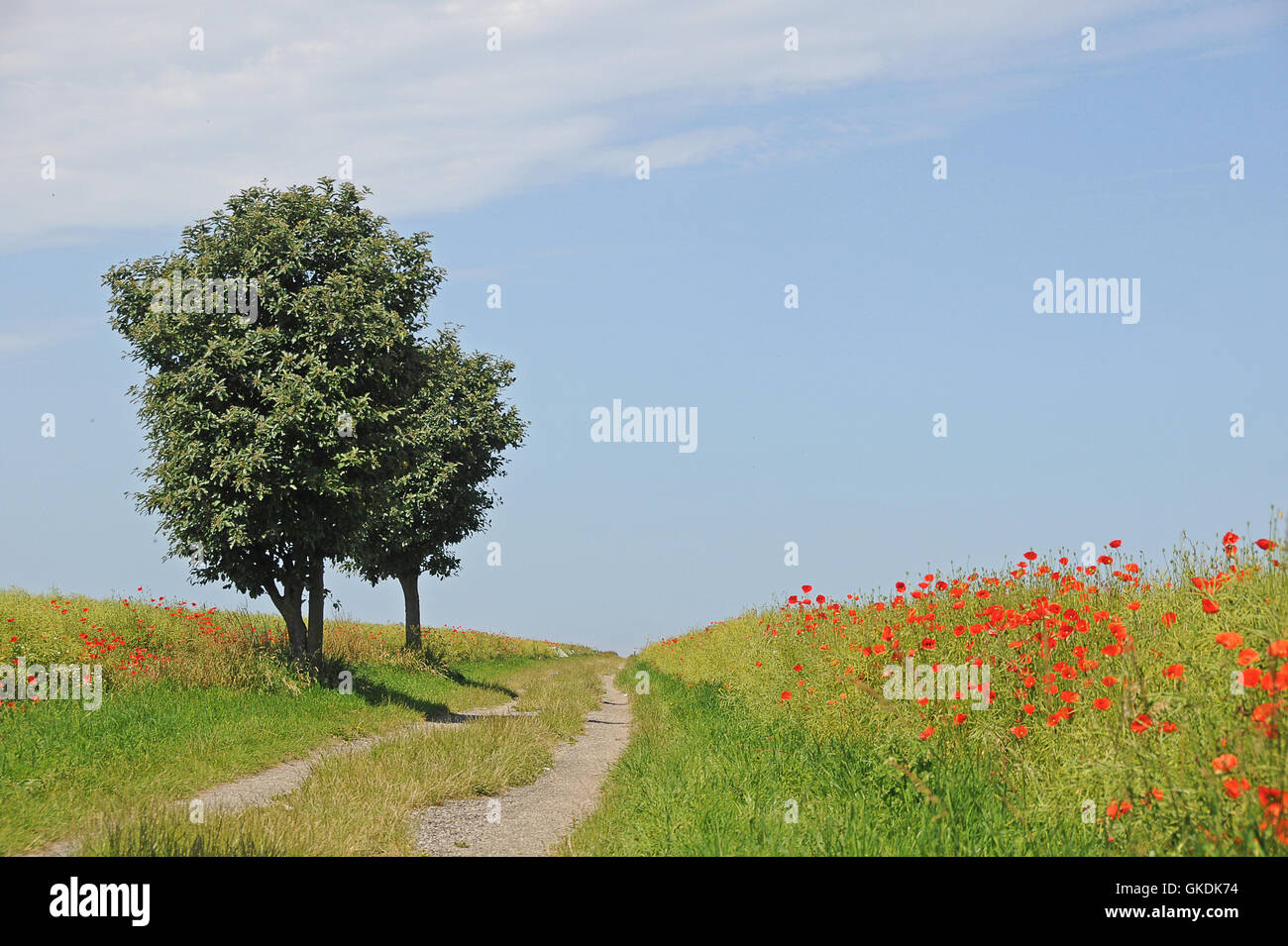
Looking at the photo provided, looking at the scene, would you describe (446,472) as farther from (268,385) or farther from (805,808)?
(805,808)

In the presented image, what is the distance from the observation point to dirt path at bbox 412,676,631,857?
309 inches

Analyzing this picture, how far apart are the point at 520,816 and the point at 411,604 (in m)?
22.5

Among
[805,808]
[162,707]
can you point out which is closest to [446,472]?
[162,707]

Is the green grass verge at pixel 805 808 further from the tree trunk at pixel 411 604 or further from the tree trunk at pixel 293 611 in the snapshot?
the tree trunk at pixel 411 604

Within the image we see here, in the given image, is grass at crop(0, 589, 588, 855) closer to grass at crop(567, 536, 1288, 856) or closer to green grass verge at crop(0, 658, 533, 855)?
green grass verge at crop(0, 658, 533, 855)

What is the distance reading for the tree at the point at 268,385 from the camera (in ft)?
55.8

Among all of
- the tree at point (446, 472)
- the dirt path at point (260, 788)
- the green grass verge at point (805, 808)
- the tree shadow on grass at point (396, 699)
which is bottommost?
the tree shadow on grass at point (396, 699)

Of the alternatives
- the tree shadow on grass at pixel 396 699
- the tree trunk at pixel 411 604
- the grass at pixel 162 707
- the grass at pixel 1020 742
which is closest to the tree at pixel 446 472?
the tree trunk at pixel 411 604

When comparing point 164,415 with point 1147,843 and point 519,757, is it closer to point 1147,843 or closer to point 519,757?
point 519,757

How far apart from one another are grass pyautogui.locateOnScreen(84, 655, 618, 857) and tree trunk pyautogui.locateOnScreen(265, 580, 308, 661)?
608 centimetres

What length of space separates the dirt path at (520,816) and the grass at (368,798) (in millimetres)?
238

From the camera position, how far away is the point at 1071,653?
28.1 feet
